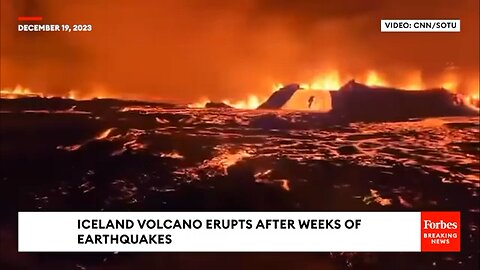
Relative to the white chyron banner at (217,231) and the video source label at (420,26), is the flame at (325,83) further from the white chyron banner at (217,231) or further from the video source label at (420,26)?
the white chyron banner at (217,231)

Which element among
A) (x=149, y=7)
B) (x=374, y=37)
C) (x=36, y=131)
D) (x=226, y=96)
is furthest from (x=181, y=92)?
(x=374, y=37)

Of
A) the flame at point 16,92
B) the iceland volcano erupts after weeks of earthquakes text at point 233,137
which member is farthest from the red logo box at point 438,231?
the flame at point 16,92

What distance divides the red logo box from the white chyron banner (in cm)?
2

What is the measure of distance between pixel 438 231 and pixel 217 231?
0.51 m

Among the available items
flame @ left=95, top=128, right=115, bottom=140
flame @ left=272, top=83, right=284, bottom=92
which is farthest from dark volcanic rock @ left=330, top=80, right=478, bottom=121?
flame @ left=95, top=128, right=115, bottom=140

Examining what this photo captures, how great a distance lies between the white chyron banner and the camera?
124 centimetres

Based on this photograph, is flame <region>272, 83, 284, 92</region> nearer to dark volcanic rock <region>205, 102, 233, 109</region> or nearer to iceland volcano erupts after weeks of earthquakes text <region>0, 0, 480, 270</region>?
iceland volcano erupts after weeks of earthquakes text <region>0, 0, 480, 270</region>

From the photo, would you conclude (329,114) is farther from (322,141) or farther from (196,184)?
(196,184)

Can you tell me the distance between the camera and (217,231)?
1.25m

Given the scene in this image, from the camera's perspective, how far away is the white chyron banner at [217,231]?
1.24 meters

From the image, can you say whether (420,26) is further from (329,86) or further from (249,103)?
(249,103)

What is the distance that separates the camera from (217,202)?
1.25 m

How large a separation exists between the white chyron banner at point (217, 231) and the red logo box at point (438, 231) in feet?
0.06

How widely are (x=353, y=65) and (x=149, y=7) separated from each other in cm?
49
